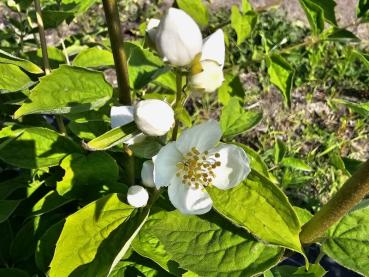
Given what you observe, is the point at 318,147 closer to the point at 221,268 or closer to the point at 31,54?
the point at 31,54

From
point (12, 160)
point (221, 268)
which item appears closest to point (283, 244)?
point (221, 268)

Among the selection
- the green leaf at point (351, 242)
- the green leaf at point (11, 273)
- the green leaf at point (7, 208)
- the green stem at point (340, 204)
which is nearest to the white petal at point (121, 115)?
the green stem at point (340, 204)

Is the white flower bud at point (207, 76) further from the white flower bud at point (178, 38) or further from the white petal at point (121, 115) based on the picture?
the white petal at point (121, 115)

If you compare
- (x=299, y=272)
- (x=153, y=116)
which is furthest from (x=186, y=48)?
(x=299, y=272)

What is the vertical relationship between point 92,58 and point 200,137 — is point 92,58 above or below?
below

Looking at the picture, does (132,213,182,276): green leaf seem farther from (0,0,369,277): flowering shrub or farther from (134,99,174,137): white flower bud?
(134,99,174,137): white flower bud

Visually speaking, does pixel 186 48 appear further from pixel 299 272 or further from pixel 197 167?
pixel 299 272
